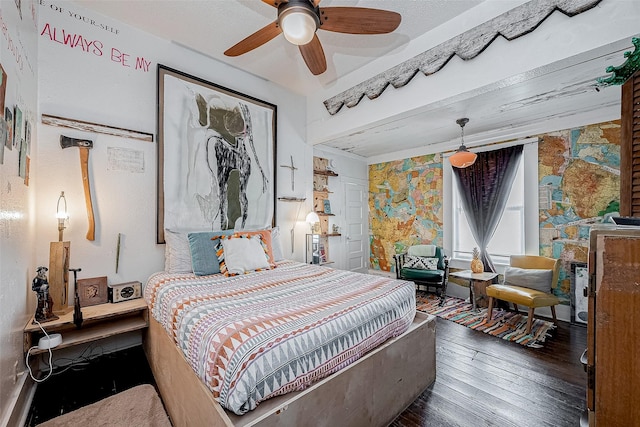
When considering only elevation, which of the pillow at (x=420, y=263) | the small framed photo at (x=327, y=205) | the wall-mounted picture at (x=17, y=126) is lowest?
the pillow at (x=420, y=263)

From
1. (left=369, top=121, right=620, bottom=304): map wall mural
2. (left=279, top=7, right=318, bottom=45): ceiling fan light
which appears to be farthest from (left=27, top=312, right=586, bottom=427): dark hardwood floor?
(left=279, top=7, right=318, bottom=45): ceiling fan light

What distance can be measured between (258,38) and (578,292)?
14.2 feet

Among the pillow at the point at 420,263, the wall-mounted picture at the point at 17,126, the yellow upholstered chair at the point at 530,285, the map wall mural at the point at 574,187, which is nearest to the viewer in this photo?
the wall-mounted picture at the point at 17,126

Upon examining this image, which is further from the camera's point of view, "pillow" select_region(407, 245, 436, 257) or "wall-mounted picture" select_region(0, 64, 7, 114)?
"pillow" select_region(407, 245, 436, 257)

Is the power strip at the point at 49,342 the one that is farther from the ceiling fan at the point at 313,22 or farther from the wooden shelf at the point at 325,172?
the wooden shelf at the point at 325,172

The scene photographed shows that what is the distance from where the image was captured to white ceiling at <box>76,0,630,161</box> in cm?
224

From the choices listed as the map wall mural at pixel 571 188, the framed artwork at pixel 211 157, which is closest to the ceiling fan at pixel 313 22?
the framed artwork at pixel 211 157

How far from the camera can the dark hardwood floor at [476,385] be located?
1750mm

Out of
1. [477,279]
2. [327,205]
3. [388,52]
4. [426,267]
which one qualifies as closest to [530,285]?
[477,279]

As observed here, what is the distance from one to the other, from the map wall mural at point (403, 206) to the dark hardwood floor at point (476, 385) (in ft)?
7.27

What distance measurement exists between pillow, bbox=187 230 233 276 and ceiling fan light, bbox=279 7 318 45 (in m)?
1.91

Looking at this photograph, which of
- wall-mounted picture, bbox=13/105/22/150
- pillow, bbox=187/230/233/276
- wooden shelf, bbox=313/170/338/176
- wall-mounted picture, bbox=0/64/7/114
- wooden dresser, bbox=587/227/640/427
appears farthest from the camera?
wooden shelf, bbox=313/170/338/176

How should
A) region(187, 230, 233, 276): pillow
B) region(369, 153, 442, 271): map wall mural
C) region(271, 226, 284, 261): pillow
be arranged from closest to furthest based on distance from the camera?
region(187, 230, 233, 276): pillow → region(271, 226, 284, 261): pillow → region(369, 153, 442, 271): map wall mural

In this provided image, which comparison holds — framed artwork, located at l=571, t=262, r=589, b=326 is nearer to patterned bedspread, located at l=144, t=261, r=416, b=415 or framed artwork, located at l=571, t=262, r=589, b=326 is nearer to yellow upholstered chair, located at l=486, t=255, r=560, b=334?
yellow upholstered chair, located at l=486, t=255, r=560, b=334
